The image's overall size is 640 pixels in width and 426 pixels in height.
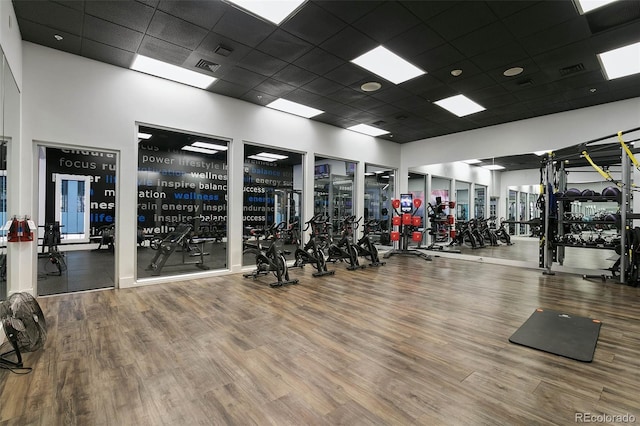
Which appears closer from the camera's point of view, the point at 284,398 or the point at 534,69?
the point at 284,398

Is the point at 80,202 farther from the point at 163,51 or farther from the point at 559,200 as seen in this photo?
the point at 559,200

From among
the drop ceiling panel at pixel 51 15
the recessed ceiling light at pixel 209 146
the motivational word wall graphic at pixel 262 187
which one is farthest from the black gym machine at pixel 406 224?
the drop ceiling panel at pixel 51 15

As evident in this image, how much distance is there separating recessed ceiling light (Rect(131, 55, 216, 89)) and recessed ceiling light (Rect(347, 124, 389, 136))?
4.06 m

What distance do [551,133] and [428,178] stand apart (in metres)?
3.48

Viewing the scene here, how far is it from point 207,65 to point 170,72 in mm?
771

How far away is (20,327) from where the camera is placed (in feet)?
8.00

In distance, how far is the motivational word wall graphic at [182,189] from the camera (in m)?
5.55

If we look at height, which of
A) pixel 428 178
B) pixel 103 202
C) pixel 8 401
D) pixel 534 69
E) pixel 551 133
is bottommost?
pixel 8 401

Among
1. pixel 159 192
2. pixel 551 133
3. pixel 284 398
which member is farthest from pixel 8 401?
pixel 551 133

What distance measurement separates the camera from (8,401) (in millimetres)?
1903

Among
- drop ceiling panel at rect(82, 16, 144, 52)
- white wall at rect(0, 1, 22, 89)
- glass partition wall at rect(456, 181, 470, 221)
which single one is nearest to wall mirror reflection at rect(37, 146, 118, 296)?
white wall at rect(0, 1, 22, 89)

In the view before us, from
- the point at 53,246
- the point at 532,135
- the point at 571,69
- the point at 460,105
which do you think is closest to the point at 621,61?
the point at 571,69

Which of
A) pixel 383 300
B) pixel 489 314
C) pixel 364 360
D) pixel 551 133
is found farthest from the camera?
pixel 551 133

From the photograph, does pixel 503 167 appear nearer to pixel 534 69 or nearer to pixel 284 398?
pixel 534 69
